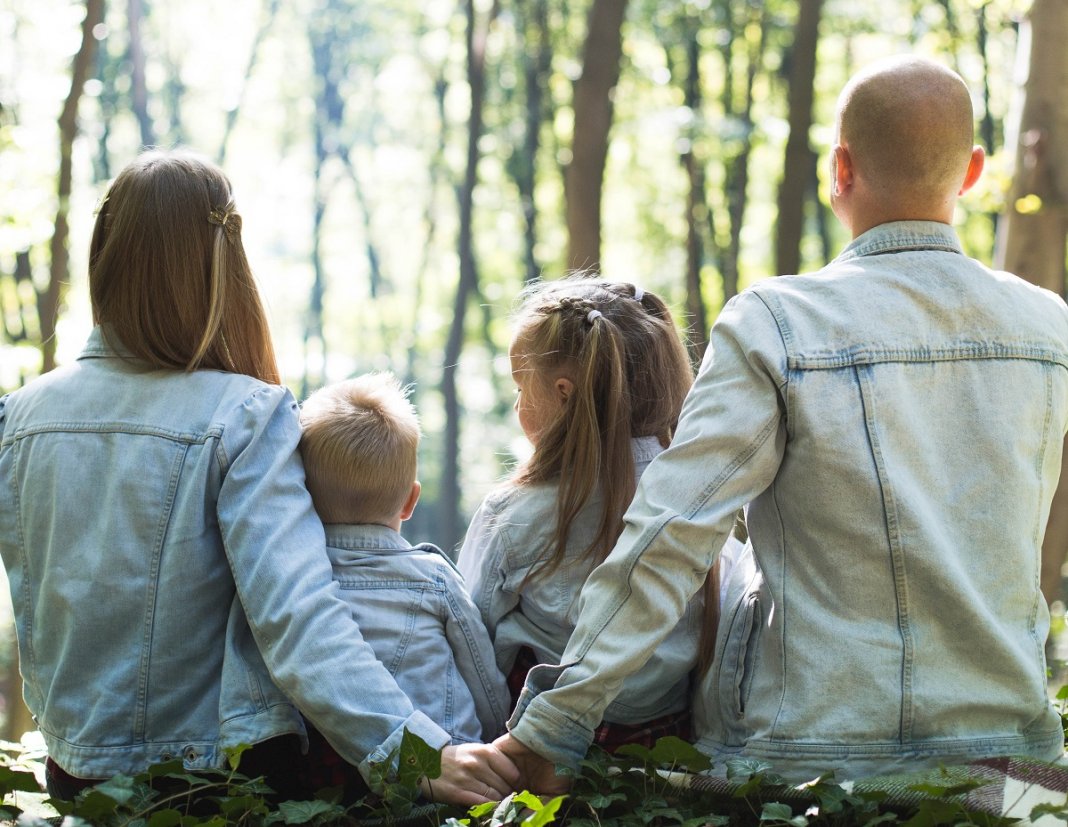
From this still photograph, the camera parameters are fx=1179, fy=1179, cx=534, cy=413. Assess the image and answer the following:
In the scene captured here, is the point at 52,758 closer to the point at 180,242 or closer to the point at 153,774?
the point at 153,774

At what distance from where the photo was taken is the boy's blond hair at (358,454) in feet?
9.68

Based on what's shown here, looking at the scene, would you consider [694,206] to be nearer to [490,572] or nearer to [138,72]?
[138,72]

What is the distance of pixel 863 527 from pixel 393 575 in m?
1.17

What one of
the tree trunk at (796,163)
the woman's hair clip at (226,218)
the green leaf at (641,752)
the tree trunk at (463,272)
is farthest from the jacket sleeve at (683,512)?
the tree trunk at (463,272)

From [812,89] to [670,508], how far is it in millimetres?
7450

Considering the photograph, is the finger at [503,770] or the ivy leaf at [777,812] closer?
the ivy leaf at [777,812]

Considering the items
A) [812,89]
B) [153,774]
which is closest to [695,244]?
[812,89]

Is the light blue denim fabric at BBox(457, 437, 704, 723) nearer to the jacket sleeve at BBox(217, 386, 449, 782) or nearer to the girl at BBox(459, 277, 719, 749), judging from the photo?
the girl at BBox(459, 277, 719, 749)

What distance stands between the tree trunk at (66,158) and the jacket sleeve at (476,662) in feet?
18.7

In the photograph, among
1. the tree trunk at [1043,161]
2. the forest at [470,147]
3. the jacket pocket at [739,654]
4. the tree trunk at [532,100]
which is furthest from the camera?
the tree trunk at [532,100]

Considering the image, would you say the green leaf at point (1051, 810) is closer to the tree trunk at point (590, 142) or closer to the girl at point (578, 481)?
the girl at point (578, 481)

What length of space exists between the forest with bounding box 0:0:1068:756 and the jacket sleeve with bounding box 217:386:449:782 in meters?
4.08

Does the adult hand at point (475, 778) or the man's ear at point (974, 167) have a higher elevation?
the man's ear at point (974, 167)

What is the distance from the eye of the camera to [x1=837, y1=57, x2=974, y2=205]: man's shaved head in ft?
8.38
